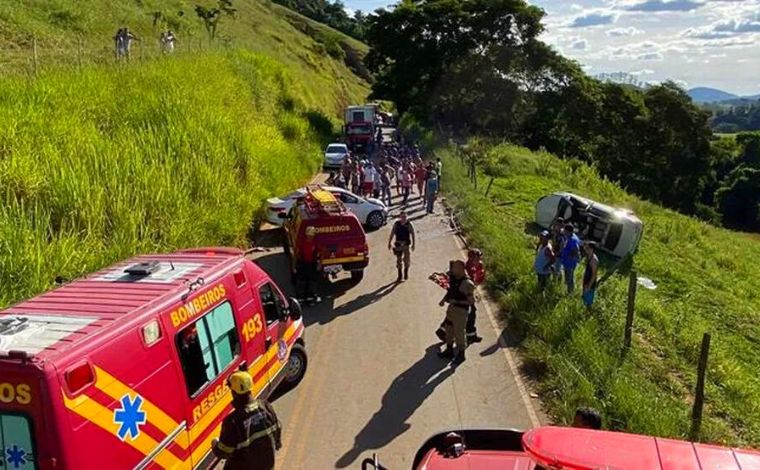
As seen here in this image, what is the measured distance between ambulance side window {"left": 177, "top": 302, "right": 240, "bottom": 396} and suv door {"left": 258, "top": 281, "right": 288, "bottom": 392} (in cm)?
98

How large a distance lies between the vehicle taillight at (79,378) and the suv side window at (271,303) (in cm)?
360

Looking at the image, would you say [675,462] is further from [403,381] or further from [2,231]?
[2,231]

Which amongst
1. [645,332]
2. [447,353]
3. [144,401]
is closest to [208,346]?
[144,401]

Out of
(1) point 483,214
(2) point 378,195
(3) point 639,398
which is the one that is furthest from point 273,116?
(3) point 639,398

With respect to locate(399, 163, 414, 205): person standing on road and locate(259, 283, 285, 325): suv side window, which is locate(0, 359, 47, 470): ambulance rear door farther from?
locate(399, 163, 414, 205): person standing on road

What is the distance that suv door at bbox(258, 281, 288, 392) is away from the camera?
28.5 feet

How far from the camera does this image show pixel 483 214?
2117cm

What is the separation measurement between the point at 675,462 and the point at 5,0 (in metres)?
34.8

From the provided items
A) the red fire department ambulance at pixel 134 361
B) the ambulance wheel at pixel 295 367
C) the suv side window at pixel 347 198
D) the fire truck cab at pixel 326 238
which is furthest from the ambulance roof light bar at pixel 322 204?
the red fire department ambulance at pixel 134 361

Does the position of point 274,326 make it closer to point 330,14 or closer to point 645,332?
point 645,332

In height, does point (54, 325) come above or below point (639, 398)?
above

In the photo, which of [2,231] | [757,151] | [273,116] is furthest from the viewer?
[757,151]

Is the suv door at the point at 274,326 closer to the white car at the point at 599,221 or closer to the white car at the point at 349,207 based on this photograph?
the white car at the point at 349,207

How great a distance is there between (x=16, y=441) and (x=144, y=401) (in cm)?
113
